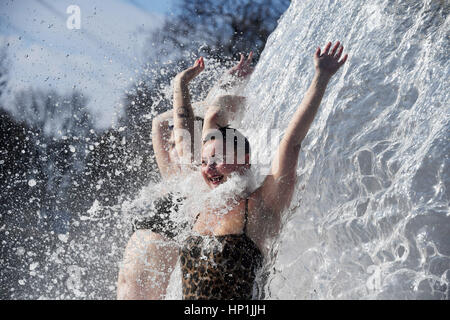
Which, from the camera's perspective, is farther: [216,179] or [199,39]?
[199,39]

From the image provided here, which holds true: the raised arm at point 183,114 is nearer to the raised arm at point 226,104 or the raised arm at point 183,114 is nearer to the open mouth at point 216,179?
the raised arm at point 226,104

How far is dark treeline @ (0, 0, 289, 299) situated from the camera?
28.1 ft

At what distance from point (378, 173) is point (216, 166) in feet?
3.35

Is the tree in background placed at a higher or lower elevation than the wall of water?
higher

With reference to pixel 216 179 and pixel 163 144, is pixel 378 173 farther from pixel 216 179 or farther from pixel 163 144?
pixel 163 144

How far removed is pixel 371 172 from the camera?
2.77m

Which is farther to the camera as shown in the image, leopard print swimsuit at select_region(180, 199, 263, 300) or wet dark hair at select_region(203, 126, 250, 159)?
wet dark hair at select_region(203, 126, 250, 159)

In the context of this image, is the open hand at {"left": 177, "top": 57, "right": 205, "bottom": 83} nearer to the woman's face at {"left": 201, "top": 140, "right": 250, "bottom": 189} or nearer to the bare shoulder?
the woman's face at {"left": 201, "top": 140, "right": 250, "bottom": 189}

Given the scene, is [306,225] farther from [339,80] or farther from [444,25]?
[444,25]

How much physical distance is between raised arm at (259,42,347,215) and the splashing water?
168mm

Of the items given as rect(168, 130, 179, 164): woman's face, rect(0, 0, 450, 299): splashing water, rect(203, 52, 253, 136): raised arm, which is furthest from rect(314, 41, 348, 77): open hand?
rect(168, 130, 179, 164): woman's face

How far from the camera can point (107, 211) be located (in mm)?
9531

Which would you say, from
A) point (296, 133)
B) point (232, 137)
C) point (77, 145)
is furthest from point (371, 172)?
point (77, 145)
